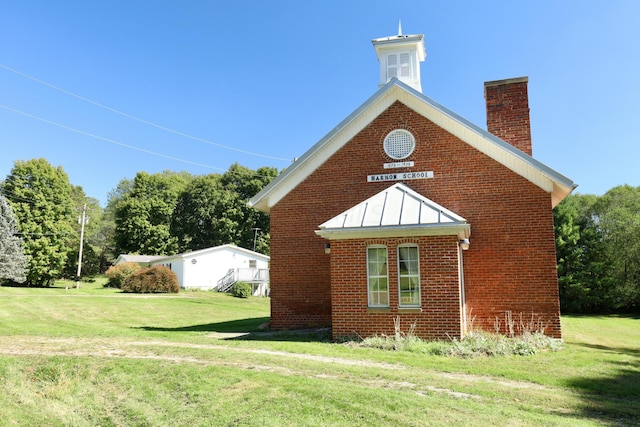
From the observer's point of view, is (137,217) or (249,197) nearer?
(137,217)

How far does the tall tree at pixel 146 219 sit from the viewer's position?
58438 mm

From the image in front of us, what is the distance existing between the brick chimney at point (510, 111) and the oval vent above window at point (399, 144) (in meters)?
2.52

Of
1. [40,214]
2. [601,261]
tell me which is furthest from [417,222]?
[40,214]

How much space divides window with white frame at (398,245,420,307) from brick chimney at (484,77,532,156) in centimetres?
529

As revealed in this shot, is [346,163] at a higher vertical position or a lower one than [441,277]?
higher

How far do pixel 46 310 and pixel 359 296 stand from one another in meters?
17.3

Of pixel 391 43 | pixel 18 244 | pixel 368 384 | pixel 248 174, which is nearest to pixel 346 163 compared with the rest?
pixel 391 43

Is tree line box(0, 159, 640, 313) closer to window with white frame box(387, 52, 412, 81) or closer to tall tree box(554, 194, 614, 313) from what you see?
tall tree box(554, 194, 614, 313)

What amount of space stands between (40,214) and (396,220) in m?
42.0

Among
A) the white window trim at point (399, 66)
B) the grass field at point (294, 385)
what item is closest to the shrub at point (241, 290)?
the white window trim at point (399, 66)

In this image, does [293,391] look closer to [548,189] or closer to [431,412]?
[431,412]

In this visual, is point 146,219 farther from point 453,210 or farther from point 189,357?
point 189,357

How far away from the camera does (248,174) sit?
63219mm

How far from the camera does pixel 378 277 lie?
11883 mm
